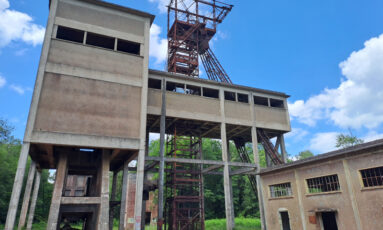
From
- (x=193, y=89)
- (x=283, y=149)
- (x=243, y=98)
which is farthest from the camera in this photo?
(x=243, y=98)

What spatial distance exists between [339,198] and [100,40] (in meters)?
17.6

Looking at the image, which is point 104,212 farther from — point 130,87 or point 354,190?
point 354,190

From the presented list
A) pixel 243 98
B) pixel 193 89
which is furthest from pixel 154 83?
pixel 243 98

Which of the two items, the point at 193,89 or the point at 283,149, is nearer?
the point at 193,89

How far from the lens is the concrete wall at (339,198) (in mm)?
12180

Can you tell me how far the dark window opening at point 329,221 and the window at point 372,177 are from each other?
9.94 feet

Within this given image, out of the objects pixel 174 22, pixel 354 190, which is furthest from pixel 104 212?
pixel 174 22

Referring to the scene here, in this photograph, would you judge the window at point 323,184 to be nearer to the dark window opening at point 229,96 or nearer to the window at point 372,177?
the window at point 372,177

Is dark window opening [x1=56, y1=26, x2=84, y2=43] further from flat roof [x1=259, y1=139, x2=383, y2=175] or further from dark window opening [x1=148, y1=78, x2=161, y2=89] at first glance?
flat roof [x1=259, y1=139, x2=383, y2=175]

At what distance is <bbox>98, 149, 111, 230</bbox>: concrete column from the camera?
1491 cm

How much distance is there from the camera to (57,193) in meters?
15.1

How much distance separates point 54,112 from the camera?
46.4ft

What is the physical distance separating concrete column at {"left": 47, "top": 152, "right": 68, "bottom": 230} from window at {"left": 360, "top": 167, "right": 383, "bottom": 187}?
1637cm

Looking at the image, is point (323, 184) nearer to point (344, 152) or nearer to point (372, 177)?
point (344, 152)
